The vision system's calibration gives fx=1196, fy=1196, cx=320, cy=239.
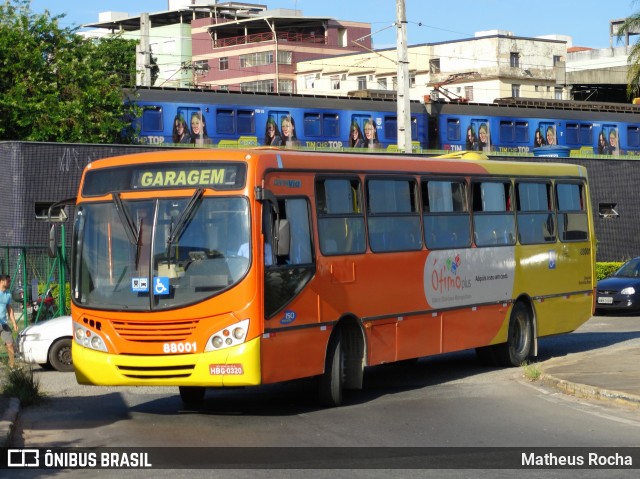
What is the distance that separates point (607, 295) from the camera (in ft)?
95.9

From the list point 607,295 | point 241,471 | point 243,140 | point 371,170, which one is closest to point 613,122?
point 243,140

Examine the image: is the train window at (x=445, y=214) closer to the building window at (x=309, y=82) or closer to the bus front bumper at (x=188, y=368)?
the bus front bumper at (x=188, y=368)

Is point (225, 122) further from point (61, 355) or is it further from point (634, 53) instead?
point (61, 355)

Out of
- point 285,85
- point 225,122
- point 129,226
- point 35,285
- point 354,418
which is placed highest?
point 285,85

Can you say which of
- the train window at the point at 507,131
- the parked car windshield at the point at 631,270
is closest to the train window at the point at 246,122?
the train window at the point at 507,131

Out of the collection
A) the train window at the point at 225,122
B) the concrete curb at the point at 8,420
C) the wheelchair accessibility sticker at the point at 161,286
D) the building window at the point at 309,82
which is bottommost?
the concrete curb at the point at 8,420

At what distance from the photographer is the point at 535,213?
18.6 metres

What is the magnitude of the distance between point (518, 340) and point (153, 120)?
26.7 m

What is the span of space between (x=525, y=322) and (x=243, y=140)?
2618 cm

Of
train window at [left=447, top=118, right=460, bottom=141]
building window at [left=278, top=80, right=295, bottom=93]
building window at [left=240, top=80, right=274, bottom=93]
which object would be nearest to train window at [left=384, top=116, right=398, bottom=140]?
train window at [left=447, top=118, right=460, bottom=141]

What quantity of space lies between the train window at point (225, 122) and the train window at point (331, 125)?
13.6 ft

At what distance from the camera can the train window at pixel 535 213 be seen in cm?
1823

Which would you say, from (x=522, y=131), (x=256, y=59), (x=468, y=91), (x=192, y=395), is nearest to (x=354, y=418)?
(x=192, y=395)

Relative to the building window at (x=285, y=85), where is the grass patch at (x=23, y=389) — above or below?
below
